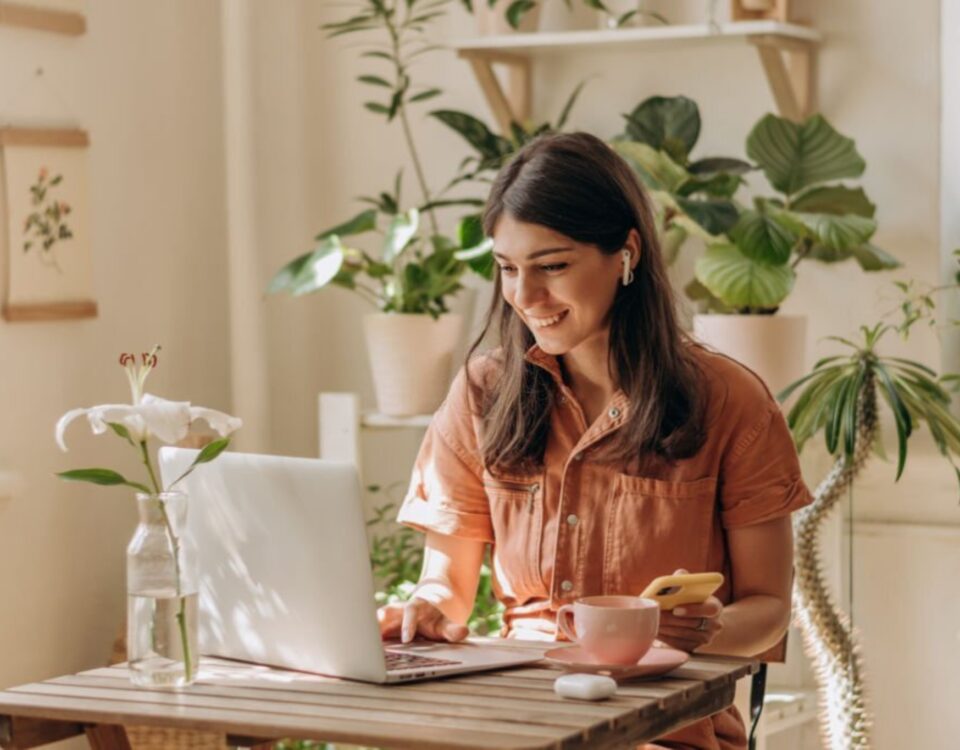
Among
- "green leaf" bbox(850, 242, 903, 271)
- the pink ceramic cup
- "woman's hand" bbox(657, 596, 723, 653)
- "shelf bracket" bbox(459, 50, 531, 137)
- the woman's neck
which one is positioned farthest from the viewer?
"shelf bracket" bbox(459, 50, 531, 137)

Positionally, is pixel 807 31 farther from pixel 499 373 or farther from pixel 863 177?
pixel 499 373

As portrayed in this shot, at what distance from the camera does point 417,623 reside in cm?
199

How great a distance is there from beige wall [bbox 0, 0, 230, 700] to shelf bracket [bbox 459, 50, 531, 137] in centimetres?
60

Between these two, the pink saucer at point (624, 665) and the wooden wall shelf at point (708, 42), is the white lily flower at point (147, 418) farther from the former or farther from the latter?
the wooden wall shelf at point (708, 42)

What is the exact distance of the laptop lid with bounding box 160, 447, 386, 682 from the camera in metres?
1.74

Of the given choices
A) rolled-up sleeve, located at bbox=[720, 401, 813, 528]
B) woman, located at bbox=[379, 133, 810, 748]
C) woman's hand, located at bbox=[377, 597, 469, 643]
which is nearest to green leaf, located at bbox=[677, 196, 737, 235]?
woman, located at bbox=[379, 133, 810, 748]

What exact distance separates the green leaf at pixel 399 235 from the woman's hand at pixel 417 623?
1.26 meters

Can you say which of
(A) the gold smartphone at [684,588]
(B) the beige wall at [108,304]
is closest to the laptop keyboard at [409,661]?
(A) the gold smartphone at [684,588]

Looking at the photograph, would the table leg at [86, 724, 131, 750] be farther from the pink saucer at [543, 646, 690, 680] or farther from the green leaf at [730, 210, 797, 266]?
the green leaf at [730, 210, 797, 266]

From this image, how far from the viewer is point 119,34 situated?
128 inches

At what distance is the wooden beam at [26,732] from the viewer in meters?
1.74

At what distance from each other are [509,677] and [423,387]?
1.50 meters

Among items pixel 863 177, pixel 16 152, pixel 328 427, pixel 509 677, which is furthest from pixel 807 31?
pixel 509 677

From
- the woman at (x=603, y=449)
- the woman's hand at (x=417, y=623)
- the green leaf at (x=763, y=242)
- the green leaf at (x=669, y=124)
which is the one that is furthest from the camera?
the green leaf at (x=669, y=124)
